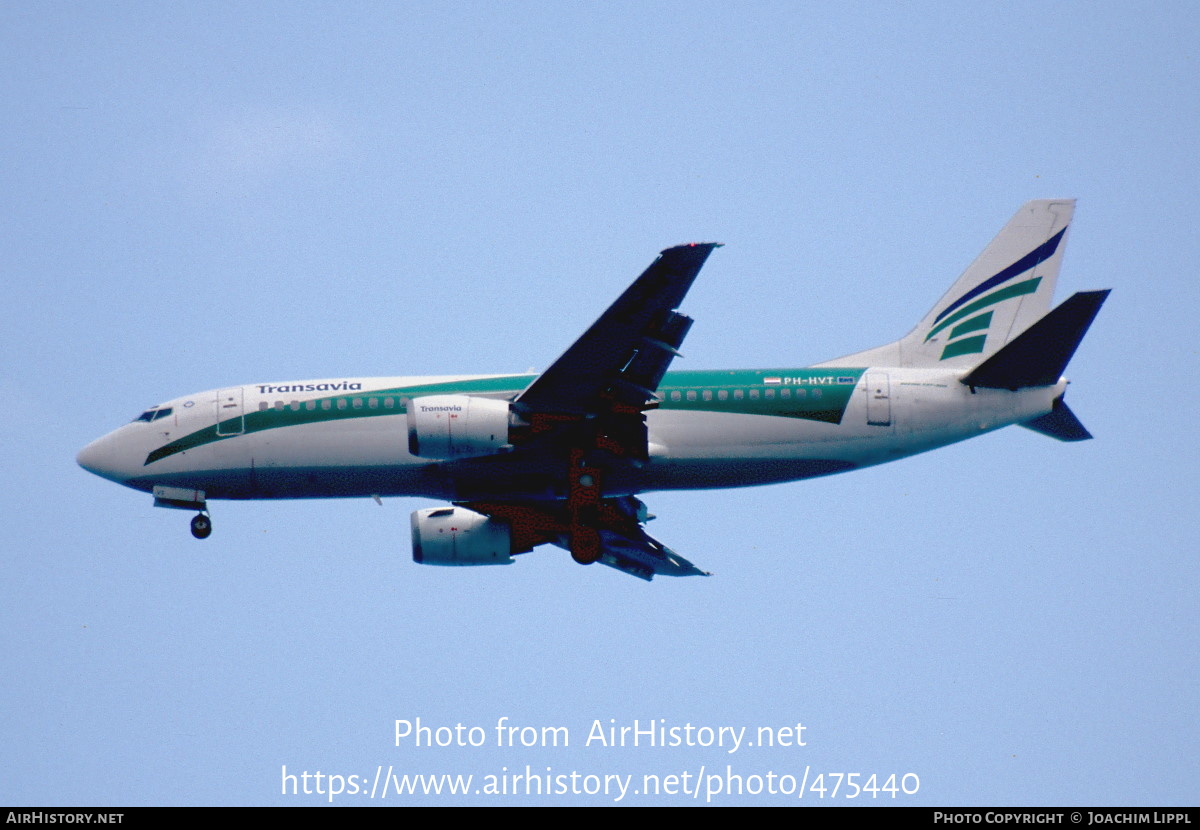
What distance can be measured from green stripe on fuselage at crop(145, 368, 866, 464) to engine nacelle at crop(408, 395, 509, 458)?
190cm

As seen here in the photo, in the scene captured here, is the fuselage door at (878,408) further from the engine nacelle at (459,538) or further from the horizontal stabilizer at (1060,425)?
the engine nacelle at (459,538)

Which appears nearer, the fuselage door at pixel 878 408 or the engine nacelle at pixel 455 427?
the engine nacelle at pixel 455 427

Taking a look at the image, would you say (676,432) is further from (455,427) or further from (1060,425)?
(1060,425)

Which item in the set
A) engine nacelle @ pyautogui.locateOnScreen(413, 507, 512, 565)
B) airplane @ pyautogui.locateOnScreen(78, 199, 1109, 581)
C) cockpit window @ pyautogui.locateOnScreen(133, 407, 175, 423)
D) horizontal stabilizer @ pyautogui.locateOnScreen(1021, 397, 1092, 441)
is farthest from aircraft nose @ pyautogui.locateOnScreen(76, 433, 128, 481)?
horizontal stabilizer @ pyautogui.locateOnScreen(1021, 397, 1092, 441)

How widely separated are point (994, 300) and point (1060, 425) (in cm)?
410

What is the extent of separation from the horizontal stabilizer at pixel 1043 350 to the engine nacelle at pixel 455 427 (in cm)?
1086

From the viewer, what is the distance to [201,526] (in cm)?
3528

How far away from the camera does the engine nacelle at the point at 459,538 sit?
35.3m

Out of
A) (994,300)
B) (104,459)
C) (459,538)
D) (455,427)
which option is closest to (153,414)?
(104,459)

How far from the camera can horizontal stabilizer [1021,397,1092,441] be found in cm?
3366

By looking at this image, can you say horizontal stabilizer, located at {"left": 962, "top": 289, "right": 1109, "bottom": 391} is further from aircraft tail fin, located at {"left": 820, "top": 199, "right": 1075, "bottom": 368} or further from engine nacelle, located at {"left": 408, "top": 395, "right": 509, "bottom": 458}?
engine nacelle, located at {"left": 408, "top": 395, "right": 509, "bottom": 458}

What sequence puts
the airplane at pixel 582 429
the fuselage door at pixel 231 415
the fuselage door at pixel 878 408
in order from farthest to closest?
the fuselage door at pixel 231 415
the fuselage door at pixel 878 408
the airplane at pixel 582 429

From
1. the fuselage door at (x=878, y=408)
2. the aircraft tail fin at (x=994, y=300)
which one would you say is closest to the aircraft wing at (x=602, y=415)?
the fuselage door at (x=878, y=408)
